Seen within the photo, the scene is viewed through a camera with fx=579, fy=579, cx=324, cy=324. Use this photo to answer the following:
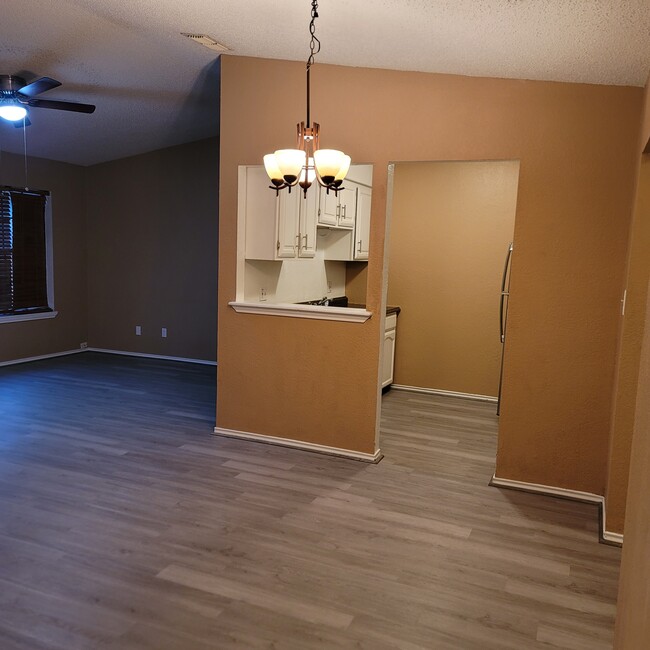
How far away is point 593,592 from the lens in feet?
8.46

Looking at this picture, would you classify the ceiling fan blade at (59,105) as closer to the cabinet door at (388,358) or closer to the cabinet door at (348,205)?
the cabinet door at (348,205)

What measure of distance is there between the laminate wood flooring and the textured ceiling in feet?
7.97

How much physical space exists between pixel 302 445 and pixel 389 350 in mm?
1967

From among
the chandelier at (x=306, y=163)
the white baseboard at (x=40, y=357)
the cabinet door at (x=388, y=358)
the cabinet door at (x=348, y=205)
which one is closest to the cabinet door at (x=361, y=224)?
the cabinet door at (x=348, y=205)

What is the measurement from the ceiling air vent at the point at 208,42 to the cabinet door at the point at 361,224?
2207mm

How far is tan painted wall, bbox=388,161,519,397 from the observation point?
567 cm

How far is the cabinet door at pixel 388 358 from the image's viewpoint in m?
5.85

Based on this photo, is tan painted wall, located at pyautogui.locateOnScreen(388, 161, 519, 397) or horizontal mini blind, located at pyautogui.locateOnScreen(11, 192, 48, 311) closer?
tan painted wall, located at pyautogui.locateOnScreen(388, 161, 519, 397)

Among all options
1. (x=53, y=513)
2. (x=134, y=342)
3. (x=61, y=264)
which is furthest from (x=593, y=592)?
(x=61, y=264)

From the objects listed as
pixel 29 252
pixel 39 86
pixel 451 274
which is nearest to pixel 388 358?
pixel 451 274

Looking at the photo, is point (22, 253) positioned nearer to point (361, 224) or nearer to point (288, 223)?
point (288, 223)

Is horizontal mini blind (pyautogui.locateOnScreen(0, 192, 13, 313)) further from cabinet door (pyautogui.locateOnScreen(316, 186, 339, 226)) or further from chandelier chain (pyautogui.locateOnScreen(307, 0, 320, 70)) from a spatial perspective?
chandelier chain (pyautogui.locateOnScreen(307, 0, 320, 70))

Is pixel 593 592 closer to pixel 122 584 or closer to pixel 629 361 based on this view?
pixel 629 361

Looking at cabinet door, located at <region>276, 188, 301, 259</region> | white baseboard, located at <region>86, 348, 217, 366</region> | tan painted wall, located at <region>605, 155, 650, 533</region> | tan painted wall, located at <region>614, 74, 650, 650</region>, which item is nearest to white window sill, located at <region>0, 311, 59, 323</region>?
white baseboard, located at <region>86, 348, 217, 366</region>
